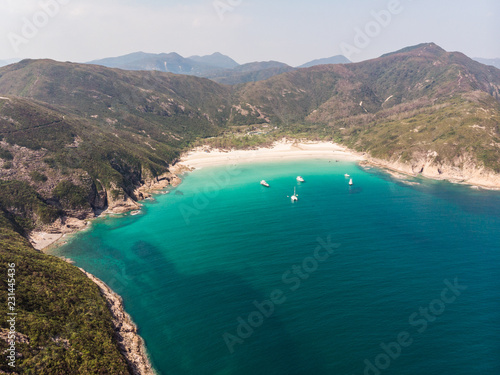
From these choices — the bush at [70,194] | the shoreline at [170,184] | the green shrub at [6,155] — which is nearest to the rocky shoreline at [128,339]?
the shoreline at [170,184]

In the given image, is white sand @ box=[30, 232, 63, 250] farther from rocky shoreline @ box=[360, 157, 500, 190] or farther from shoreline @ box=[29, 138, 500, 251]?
rocky shoreline @ box=[360, 157, 500, 190]

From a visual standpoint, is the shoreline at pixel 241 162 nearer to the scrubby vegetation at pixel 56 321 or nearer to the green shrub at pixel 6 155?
the scrubby vegetation at pixel 56 321

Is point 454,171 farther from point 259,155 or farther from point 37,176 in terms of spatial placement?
point 37,176

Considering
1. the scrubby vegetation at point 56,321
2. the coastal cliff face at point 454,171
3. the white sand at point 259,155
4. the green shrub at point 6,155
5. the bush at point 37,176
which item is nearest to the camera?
the scrubby vegetation at point 56,321

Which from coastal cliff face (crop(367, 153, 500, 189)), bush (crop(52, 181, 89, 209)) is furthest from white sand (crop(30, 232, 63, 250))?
coastal cliff face (crop(367, 153, 500, 189))

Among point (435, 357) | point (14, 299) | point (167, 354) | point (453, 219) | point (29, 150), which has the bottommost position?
point (167, 354)

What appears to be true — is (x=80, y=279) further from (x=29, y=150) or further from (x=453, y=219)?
(x=453, y=219)

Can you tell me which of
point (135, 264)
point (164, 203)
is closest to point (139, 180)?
point (164, 203)
